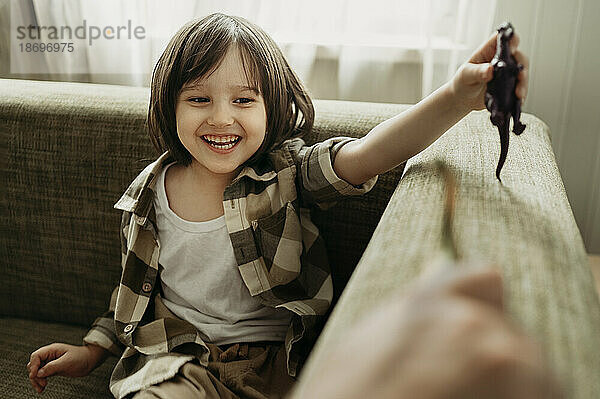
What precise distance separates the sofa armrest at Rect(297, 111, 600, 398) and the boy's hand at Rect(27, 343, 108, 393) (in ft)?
2.03

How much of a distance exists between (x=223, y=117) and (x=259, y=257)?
0.22 metres

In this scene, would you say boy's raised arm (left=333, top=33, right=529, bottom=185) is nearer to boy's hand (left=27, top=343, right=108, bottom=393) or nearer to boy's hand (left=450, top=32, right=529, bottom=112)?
boy's hand (left=450, top=32, right=529, bottom=112)

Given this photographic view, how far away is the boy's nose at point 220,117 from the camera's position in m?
1.08

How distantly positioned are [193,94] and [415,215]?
0.47 m

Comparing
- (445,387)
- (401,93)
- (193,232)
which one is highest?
(445,387)

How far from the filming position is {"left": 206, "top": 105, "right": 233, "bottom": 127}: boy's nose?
1.08 m

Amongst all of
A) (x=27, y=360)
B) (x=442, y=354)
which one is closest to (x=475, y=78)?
(x=442, y=354)

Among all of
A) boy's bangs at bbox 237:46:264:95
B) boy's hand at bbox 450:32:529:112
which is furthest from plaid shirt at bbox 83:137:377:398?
boy's hand at bbox 450:32:529:112

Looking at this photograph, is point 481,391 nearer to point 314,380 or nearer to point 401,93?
point 314,380

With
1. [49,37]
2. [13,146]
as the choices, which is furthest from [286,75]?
[49,37]

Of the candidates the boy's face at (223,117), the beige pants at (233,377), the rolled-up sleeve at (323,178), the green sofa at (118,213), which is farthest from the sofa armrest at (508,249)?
the beige pants at (233,377)

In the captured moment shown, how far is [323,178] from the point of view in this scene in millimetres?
1090

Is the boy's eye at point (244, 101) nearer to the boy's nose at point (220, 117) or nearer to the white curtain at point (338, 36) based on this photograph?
the boy's nose at point (220, 117)

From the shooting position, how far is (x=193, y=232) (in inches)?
45.6
